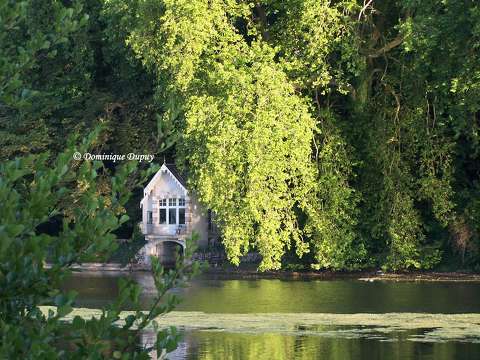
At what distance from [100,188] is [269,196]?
10.5m

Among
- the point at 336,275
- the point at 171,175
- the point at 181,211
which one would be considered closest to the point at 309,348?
the point at 336,275

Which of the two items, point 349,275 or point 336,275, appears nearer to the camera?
point 349,275

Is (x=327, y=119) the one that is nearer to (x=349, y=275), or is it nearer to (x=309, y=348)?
(x=349, y=275)

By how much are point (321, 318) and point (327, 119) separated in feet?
38.0

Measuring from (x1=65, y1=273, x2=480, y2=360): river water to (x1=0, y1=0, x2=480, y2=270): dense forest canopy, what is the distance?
1.97 meters

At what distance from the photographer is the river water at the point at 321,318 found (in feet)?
79.6

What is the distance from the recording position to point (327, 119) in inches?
1619

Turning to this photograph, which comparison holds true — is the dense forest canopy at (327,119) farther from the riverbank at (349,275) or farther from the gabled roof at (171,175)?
the gabled roof at (171,175)

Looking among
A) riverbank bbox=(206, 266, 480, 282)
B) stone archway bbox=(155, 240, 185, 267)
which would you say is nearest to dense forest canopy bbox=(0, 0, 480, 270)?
riverbank bbox=(206, 266, 480, 282)

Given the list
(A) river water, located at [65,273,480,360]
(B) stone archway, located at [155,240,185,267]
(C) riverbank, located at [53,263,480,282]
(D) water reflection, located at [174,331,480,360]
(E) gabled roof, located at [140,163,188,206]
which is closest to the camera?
(D) water reflection, located at [174,331,480,360]

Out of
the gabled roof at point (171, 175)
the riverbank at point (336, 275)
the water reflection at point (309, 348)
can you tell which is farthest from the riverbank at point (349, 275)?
the water reflection at point (309, 348)

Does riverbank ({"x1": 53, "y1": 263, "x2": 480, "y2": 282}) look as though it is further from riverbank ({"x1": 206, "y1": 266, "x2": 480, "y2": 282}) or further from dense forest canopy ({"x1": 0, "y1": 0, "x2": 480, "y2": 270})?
dense forest canopy ({"x1": 0, "y1": 0, "x2": 480, "y2": 270})

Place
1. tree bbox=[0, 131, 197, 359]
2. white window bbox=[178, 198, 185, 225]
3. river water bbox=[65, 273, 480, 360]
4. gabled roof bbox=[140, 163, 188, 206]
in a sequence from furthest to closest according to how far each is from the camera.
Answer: white window bbox=[178, 198, 185, 225] < gabled roof bbox=[140, 163, 188, 206] < river water bbox=[65, 273, 480, 360] < tree bbox=[0, 131, 197, 359]

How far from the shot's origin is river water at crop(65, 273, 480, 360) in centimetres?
2427
